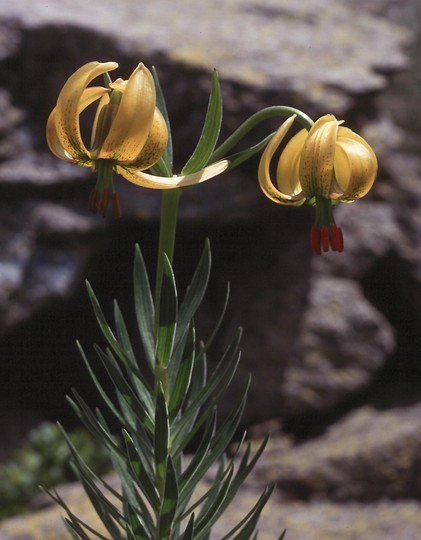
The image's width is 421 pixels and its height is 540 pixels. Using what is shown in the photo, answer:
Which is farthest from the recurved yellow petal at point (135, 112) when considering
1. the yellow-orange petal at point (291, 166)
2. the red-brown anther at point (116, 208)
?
the yellow-orange petal at point (291, 166)

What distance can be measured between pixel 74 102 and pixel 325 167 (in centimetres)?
32

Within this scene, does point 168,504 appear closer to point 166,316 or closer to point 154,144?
point 166,316

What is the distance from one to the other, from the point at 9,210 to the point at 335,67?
151cm

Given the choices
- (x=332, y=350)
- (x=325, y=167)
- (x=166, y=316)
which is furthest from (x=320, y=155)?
(x=332, y=350)

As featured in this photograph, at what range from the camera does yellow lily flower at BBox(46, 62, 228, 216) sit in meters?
0.96

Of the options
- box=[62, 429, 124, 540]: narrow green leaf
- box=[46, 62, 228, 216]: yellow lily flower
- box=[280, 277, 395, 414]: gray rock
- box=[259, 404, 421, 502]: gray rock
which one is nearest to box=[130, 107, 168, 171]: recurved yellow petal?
box=[46, 62, 228, 216]: yellow lily flower

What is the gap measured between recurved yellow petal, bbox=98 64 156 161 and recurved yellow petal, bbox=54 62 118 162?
57 millimetres

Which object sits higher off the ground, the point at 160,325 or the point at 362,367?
the point at 362,367

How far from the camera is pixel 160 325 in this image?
117cm

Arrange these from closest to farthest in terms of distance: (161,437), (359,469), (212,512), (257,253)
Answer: (161,437), (212,512), (359,469), (257,253)

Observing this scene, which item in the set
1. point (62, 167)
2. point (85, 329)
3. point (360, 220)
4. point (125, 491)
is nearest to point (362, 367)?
point (360, 220)

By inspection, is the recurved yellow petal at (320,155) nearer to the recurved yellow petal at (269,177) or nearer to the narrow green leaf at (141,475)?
the recurved yellow petal at (269,177)

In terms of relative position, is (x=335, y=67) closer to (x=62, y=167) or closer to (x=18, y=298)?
(x=62, y=167)

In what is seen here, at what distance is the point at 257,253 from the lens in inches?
138
